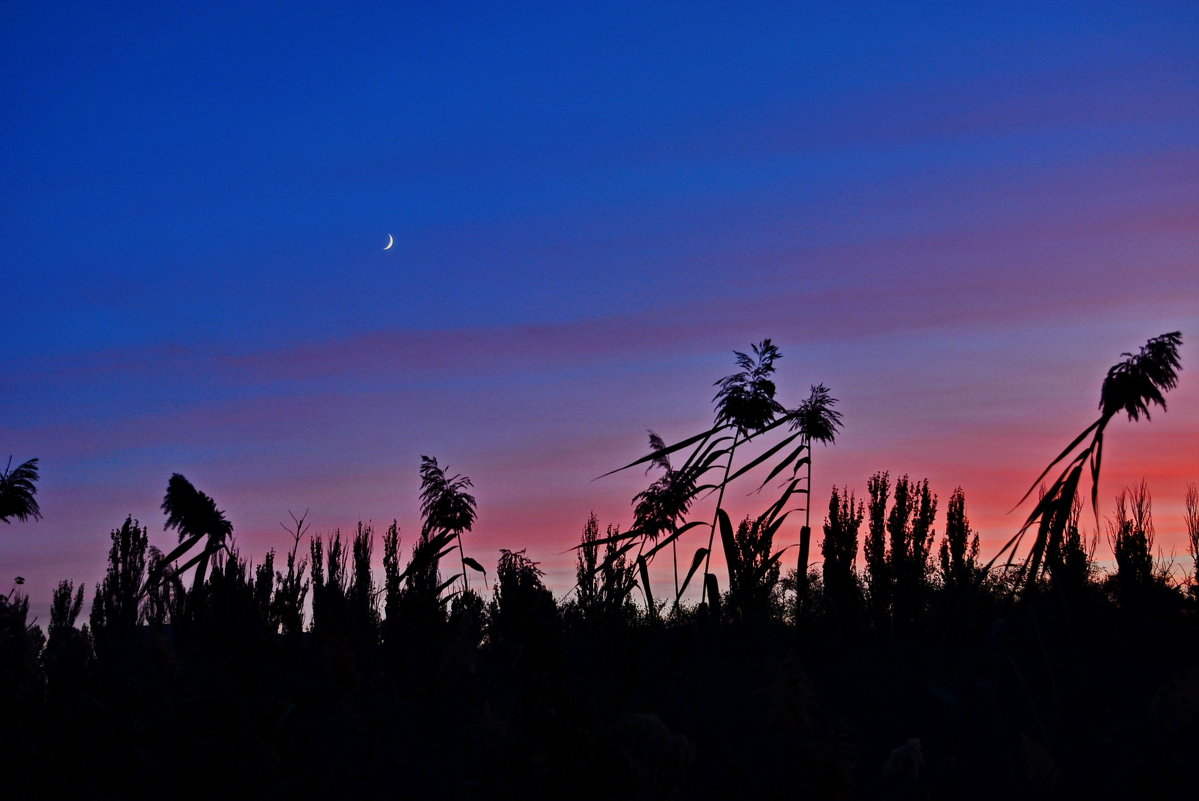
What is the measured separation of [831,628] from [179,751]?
31.5ft

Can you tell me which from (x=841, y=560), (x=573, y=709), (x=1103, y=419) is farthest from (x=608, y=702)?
(x=841, y=560)

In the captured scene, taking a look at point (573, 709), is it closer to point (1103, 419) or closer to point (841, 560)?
point (1103, 419)

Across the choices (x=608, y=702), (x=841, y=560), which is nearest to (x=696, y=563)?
(x=608, y=702)

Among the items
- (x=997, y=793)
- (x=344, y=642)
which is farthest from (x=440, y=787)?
(x=997, y=793)

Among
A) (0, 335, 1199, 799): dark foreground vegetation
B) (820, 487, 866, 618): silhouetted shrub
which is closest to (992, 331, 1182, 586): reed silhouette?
(0, 335, 1199, 799): dark foreground vegetation

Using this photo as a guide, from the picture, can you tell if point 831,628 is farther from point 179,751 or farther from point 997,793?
point 179,751

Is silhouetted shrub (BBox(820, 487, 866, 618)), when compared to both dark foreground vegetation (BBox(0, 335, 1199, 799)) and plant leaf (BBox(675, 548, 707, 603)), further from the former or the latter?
plant leaf (BBox(675, 548, 707, 603))

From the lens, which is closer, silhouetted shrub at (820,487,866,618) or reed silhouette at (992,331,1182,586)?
reed silhouette at (992,331,1182,586)

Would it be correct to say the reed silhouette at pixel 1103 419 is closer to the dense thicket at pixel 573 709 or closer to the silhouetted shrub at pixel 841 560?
the dense thicket at pixel 573 709

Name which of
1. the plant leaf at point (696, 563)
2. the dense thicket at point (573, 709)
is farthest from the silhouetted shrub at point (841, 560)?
the plant leaf at point (696, 563)

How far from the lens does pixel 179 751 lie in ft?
14.8

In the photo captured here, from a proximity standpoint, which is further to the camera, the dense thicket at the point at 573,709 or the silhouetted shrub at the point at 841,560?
the silhouetted shrub at the point at 841,560

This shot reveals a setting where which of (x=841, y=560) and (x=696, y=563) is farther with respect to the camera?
(x=841, y=560)

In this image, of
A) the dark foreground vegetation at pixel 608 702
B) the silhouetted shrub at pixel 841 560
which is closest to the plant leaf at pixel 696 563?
the dark foreground vegetation at pixel 608 702
